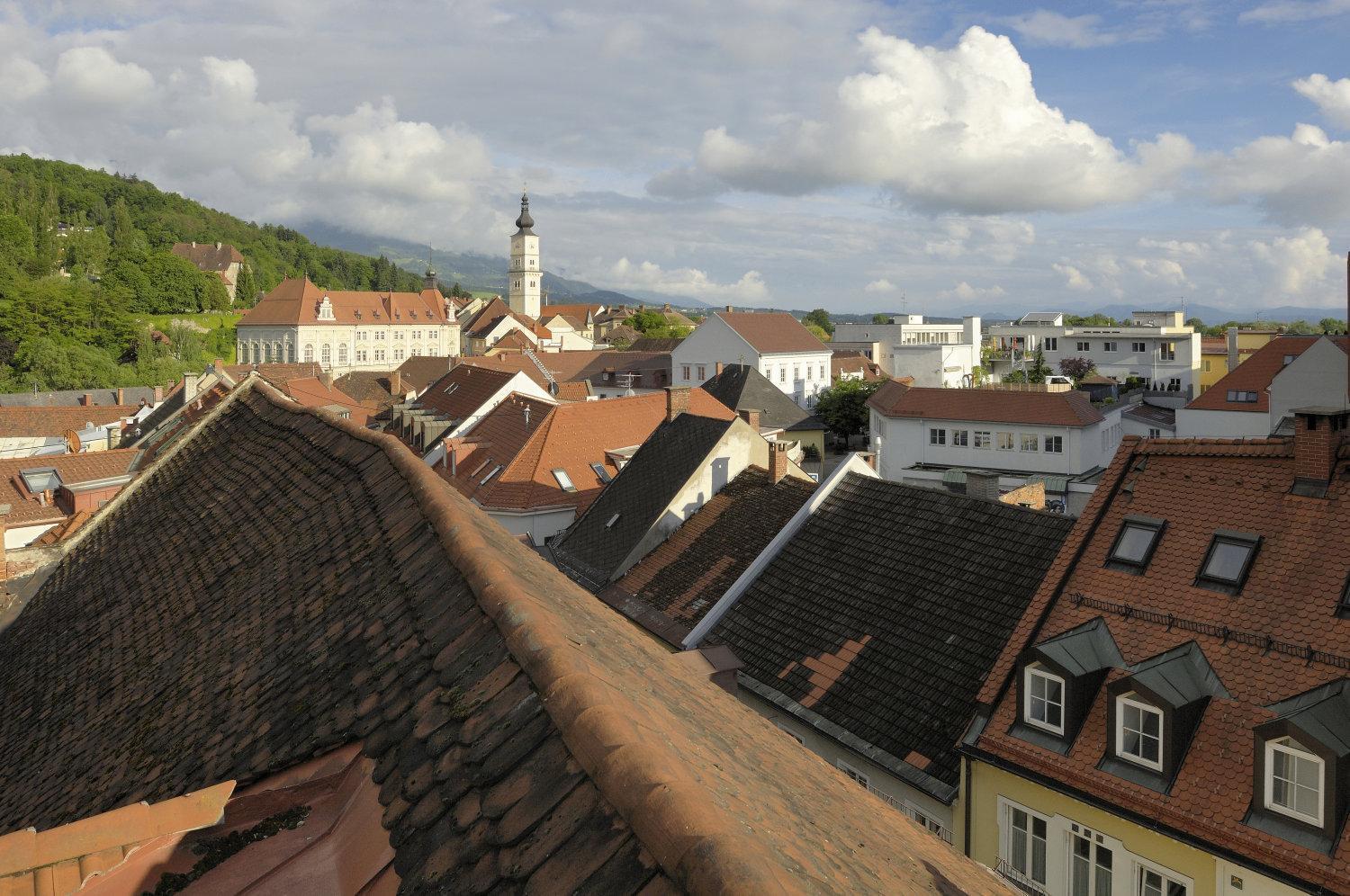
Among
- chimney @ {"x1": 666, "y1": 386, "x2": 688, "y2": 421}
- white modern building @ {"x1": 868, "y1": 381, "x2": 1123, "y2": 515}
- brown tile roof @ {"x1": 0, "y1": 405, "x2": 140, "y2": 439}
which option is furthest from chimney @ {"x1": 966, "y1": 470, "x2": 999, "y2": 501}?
brown tile roof @ {"x1": 0, "y1": 405, "x2": 140, "y2": 439}

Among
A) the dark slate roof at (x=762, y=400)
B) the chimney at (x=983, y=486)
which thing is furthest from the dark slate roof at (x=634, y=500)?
the dark slate roof at (x=762, y=400)

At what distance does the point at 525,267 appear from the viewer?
160 m

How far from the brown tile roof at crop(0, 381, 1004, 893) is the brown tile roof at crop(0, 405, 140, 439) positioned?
3830 cm

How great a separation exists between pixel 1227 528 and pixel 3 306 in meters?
121

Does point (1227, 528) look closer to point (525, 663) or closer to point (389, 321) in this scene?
point (525, 663)

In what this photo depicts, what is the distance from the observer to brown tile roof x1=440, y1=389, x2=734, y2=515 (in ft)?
104

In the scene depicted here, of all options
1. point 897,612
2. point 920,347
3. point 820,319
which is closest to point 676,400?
point 897,612

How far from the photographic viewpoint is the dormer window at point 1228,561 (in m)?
12.1

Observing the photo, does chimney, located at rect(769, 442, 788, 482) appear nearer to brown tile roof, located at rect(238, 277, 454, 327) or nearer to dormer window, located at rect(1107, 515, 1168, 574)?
dormer window, located at rect(1107, 515, 1168, 574)

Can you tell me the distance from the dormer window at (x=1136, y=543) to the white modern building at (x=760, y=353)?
5766 cm

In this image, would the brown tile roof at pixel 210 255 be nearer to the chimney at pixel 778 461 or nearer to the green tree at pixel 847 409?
the green tree at pixel 847 409

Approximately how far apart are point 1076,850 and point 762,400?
152ft

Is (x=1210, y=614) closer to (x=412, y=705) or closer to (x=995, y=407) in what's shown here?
(x=412, y=705)

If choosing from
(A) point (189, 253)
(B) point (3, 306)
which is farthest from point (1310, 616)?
(A) point (189, 253)
